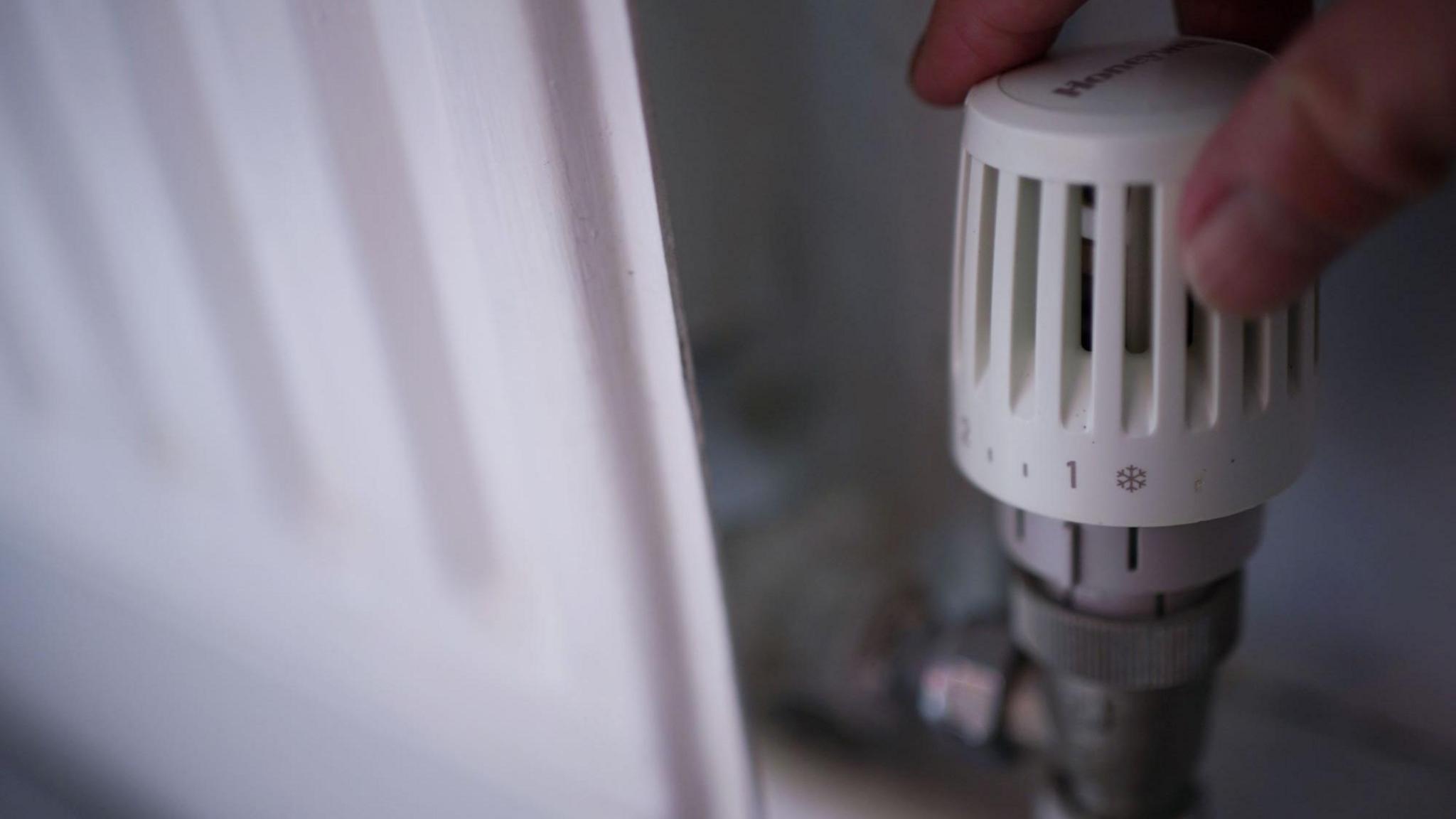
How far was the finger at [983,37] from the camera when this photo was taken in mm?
221

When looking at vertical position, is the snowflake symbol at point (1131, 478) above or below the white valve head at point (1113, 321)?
below

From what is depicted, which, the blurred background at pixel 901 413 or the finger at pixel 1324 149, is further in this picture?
the blurred background at pixel 901 413

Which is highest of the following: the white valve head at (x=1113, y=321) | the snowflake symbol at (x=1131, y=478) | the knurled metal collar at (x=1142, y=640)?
the white valve head at (x=1113, y=321)

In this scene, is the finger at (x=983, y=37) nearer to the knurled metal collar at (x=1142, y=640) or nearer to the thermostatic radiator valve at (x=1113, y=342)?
the thermostatic radiator valve at (x=1113, y=342)

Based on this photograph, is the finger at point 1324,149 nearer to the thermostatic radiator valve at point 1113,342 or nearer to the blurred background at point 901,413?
the thermostatic radiator valve at point 1113,342

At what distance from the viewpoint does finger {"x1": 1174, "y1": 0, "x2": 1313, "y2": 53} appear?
9.5 inches

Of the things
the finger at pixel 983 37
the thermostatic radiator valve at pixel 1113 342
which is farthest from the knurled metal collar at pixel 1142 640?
the finger at pixel 983 37

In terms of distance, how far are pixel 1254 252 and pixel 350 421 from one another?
0.21 metres

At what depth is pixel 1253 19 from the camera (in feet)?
0.80

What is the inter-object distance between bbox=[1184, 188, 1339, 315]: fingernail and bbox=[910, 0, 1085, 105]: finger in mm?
71

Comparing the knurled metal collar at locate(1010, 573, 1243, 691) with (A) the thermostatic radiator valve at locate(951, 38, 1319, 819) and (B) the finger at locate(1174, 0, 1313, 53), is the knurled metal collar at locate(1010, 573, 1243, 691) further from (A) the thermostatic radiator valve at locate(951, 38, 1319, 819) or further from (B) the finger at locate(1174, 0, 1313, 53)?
(B) the finger at locate(1174, 0, 1313, 53)

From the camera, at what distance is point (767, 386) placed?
0.35 meters

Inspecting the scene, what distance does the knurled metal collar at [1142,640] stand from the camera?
9.7 inches

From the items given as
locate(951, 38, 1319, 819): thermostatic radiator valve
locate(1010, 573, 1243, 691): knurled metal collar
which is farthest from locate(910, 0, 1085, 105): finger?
locate(1010, 573, 1243, 691): knurled metal collar
